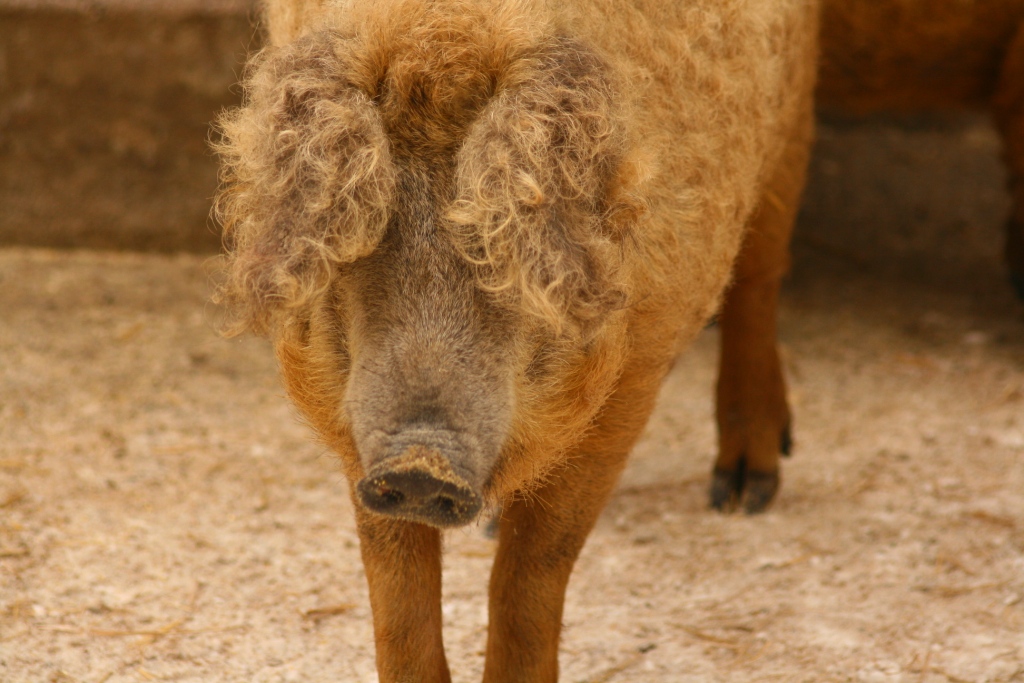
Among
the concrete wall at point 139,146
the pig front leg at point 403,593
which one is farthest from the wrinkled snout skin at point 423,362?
the concrete wall at point 139,146

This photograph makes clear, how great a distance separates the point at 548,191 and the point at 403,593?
1084 millimetres

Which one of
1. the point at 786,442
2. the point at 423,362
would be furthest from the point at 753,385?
the point at 423,362

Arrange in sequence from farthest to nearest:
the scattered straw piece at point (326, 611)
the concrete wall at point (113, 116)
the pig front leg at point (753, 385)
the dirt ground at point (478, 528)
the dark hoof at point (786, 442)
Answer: the concrete wall at point (113, 116) < the dark hoof at point (786, 442) < the pig front leg at point (753, 385) < the scattered straw piece at point (326, 611) < the dirt ground at point (478, 528)

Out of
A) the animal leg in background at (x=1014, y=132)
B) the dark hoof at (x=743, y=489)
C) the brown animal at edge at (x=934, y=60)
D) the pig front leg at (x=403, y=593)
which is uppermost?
the brown animal at edge at (x=934, y=60)

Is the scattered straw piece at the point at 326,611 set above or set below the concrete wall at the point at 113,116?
below

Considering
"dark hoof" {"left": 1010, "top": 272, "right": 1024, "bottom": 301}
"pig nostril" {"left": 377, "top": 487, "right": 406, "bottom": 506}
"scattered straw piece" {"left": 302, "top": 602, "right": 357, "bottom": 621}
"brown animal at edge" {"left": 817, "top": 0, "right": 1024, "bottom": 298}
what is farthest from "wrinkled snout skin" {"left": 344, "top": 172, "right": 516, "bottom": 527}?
"dark hoof" {"left": 1010, "top": 272, "right": 1024, "bottom": 301}

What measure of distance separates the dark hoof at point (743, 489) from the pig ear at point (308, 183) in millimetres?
2544

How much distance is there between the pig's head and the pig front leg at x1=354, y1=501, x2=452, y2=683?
499 mm

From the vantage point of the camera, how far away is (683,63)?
2.66 m

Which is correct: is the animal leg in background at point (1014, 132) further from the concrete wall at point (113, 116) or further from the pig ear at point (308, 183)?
→ the pig ear at point (308, 183)

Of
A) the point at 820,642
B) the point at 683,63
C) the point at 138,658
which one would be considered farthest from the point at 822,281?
the point at 138,658

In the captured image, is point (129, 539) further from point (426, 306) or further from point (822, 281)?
point (822, 281)

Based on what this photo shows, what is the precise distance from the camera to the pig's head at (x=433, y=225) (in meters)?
1.95

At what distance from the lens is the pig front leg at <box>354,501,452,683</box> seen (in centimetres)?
257
